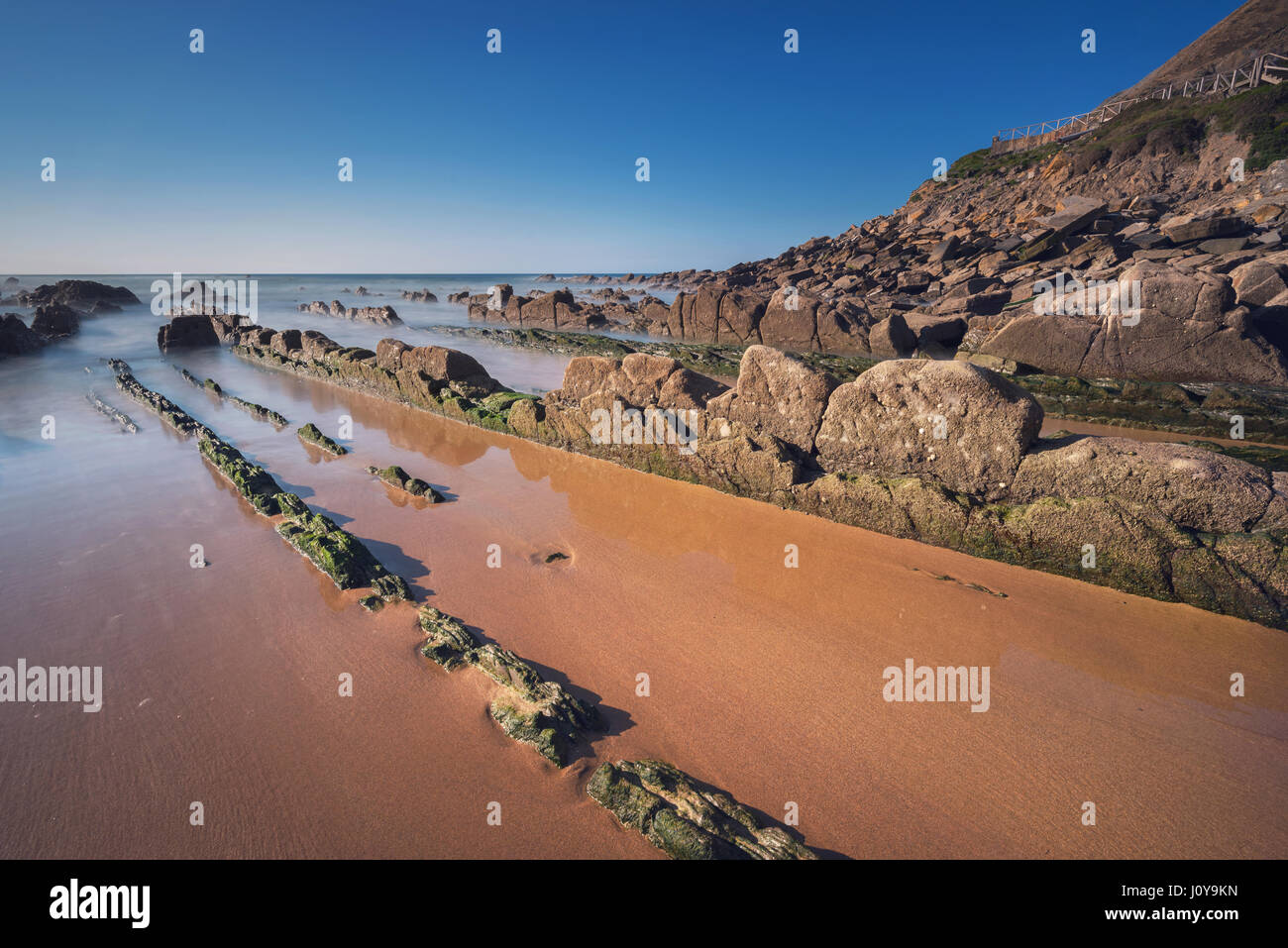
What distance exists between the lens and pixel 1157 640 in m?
4.94

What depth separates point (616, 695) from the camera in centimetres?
447

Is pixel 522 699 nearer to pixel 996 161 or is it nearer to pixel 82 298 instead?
pixel 996 161

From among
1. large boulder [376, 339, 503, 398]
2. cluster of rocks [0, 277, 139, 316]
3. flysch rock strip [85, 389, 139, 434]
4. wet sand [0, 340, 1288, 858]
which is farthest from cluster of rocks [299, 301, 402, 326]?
wet sand [0, 340, 1288, 858]

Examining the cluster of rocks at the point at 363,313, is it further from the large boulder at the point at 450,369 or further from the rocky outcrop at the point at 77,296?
the large boulder at the point at 450,369

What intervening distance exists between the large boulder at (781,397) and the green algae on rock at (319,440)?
25.7ft

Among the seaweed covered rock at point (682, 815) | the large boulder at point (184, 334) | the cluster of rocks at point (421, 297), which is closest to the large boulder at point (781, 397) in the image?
the seaweed covered rock at point (682, 815)

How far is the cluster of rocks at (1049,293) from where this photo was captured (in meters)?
11.5

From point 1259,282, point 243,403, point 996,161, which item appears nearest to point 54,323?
point 243,403

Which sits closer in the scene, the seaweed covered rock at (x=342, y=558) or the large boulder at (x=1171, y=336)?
the seaweed covered rock at (x=342, y=558)

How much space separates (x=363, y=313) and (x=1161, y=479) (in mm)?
43531

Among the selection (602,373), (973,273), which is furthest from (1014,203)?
(602,373)

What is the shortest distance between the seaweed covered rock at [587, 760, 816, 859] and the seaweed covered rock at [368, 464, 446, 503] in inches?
231

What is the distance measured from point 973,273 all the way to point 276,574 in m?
27.8

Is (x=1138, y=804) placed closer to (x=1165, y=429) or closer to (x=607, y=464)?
(x=607, y=464)
